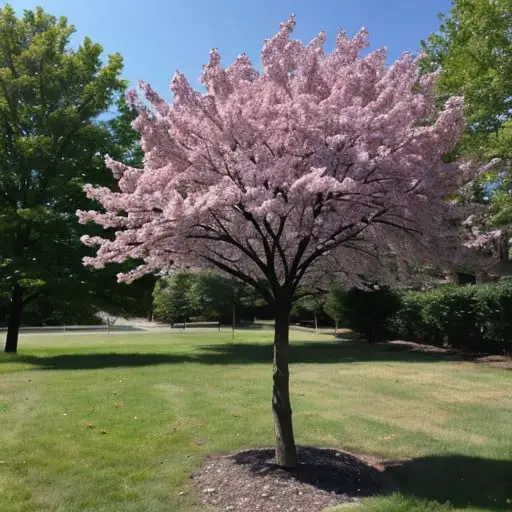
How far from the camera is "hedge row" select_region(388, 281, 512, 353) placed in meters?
17.1

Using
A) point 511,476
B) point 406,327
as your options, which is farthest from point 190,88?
point 406,327

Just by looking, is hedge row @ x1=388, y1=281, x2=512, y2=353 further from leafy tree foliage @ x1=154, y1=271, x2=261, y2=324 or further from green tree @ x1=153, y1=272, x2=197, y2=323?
green tree @ x1=153, y1=272, x2=197, y2=323

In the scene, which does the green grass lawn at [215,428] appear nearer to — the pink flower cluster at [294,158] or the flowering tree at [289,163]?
the flowering tree at [289,163]

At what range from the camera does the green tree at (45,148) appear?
17.4 m

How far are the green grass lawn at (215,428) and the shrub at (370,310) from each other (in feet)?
30.9

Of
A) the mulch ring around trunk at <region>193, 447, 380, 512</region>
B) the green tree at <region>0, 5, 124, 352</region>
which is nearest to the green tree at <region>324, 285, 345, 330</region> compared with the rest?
the green tree at <region>0, 5, 124, 352</region>

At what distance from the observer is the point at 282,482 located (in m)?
5.45

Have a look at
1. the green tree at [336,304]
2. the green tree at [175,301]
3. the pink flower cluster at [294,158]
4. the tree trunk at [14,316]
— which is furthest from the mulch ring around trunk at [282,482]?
the green tree at [175,301]

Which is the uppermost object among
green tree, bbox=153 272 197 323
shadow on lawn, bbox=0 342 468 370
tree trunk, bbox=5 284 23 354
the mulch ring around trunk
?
green tree, bbox=153 272 197 323

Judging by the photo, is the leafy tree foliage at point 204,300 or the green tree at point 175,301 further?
the green tree at point 175,301

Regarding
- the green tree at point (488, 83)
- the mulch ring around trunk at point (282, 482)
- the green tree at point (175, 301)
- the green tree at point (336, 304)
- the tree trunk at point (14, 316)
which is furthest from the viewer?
the green tree at point (175, 301)

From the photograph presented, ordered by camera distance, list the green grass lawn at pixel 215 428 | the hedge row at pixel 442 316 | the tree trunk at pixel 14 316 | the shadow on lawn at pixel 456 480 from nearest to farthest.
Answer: the shadow on lawn at pixel 456 480 < the green grass lawn at pixel 215 428 < the hedge row at pixel 442 316 < the tree trunk at pixel 14 316

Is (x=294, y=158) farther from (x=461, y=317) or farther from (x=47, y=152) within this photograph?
(x=461, y=317)

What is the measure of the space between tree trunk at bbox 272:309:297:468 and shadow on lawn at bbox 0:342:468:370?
10.2 meters
